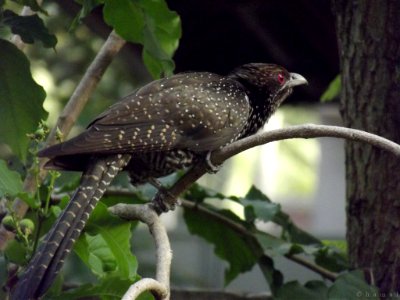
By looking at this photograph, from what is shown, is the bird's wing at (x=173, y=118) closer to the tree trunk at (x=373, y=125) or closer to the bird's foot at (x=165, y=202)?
the bird's foot at (x=165, y=202)

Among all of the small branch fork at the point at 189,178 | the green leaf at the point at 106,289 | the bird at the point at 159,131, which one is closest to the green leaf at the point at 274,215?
the bird at the point at 159,131

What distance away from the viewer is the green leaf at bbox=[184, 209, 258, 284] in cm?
392

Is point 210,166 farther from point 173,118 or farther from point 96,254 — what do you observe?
point 96,254

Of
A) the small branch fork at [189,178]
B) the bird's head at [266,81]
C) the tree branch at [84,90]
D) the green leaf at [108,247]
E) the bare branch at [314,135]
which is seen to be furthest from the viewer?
the bird's head at [266,81]

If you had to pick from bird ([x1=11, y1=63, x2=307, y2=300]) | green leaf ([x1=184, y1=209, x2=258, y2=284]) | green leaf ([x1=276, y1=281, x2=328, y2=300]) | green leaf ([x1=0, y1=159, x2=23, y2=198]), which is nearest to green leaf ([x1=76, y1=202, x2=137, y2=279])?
bird ([x1=11, y1=63, x2=307, y2=300])

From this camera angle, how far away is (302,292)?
3.57 meters

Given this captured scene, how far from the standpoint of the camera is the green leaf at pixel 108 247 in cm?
308

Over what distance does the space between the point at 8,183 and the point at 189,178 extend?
0.53 metres

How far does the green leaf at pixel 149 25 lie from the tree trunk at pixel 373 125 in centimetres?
66

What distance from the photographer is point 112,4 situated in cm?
321

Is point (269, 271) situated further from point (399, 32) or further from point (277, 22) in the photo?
point (277, 22)

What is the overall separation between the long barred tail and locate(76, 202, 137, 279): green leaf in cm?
9

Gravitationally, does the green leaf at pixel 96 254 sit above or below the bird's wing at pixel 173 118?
below

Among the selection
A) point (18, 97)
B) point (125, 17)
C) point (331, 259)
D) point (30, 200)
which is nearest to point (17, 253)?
point (30, 200)
